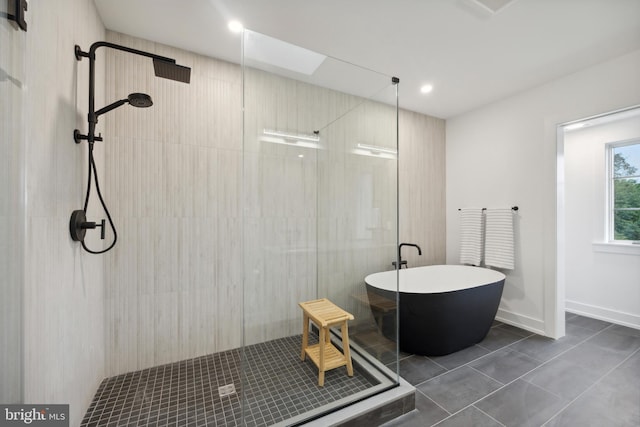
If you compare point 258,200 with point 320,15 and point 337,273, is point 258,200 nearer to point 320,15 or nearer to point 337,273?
point 337,273

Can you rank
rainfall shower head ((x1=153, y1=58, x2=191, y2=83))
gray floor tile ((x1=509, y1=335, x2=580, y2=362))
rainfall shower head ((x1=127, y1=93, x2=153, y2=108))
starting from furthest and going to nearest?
gray floor tile ((x1=509, y1=335, x2=580, y2=362)) → rainfall shower head ((x1=153, y1=58, x2=191, y2=83)) → rainfall shower head ((x1=127, y1=93, x2=153, y2=108))

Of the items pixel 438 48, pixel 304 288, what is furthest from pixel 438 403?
pixel 438 48

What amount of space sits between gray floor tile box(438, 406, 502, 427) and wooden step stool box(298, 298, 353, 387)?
654 millimetres

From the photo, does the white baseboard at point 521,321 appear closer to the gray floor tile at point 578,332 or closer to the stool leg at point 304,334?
the gray floor tile at point 578,332

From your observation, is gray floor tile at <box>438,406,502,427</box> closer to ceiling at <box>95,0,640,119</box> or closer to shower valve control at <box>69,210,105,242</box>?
shower valve control at <box>69,210,105,242</box>

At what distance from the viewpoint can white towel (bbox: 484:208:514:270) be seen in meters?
3.01

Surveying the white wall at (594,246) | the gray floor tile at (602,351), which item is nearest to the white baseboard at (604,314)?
the white wall at (594,246)

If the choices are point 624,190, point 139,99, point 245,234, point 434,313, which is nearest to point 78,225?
point 139,99

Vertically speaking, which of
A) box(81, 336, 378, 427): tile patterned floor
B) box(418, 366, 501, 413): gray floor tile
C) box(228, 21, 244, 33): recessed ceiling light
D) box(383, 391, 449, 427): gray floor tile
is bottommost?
box(418, 366, 501, 413): gray floor tile

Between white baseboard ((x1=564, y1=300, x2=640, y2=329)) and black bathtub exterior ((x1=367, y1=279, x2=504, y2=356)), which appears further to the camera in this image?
white baseboard ((x1=564, y1=300, x2=640, y2=329))

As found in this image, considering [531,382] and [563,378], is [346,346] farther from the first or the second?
[563,378]

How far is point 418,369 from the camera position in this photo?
2.16m

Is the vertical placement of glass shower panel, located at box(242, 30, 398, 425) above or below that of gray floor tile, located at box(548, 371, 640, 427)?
above

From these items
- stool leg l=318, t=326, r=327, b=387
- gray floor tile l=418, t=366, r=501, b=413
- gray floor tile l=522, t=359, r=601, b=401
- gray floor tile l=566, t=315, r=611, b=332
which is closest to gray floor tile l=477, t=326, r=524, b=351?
gray floor tile l=522, t=359, r=601, b=401
